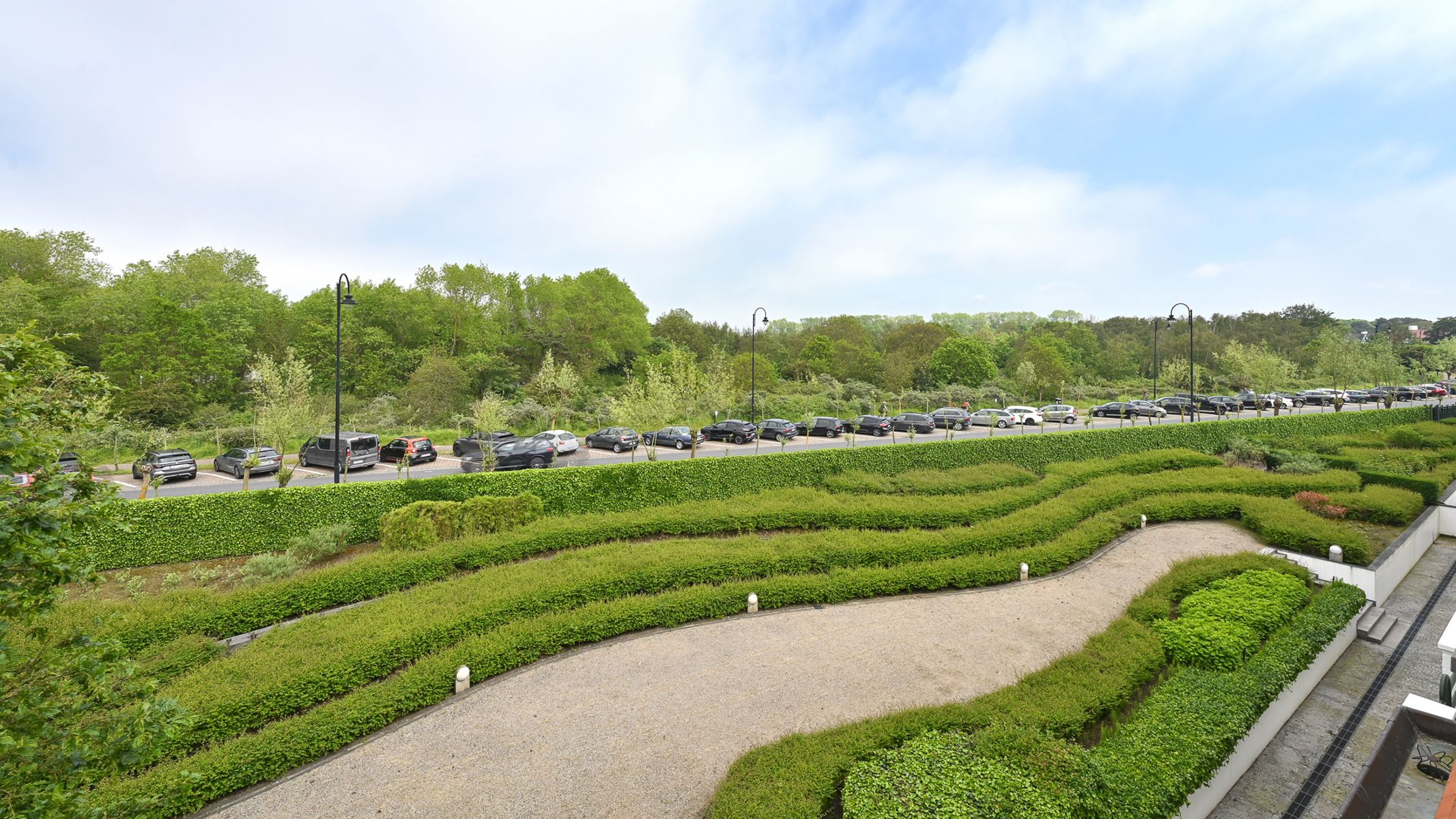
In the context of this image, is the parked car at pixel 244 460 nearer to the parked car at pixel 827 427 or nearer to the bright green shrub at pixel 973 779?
the bright green shrub at pixel 973 779

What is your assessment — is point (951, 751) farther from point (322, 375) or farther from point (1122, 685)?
point (322, 375)

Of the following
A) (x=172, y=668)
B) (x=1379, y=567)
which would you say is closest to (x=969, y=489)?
(x=1379, y=567)

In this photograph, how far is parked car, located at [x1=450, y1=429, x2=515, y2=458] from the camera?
2634cm

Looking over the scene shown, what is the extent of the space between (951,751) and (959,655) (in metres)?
3.46

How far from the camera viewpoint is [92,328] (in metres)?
35.8

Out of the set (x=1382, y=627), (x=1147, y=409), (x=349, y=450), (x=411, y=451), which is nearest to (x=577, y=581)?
(x=1382, y=627)

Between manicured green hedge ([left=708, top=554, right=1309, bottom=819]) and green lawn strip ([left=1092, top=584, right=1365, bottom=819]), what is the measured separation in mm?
529

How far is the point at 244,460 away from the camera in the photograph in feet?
72.3

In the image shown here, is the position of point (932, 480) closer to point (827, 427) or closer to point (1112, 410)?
point (827, 427)

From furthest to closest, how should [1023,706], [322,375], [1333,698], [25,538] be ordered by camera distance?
[322,375] < [1333,698] < [1023,706] < [25,538]

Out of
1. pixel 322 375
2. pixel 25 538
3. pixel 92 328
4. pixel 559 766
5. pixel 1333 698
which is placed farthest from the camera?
pixel 322 375

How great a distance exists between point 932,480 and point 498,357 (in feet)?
116

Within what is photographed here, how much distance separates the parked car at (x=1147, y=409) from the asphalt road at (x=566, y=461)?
623 mm

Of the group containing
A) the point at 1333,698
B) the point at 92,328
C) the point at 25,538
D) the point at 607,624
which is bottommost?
the point at 1333,698
